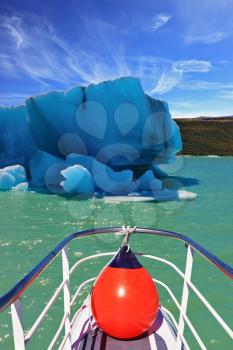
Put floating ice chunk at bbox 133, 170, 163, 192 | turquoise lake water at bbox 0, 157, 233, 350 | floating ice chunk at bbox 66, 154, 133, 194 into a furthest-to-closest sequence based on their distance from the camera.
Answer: floating ice chunk at bbox 133, 170, 163, 192
floating ice chunk at bbox 66, 154, 133, 194
turquoise lake water at bbox 0, 157, 233, 350

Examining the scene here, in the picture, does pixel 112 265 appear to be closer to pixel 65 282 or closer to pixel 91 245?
pixel 65 282

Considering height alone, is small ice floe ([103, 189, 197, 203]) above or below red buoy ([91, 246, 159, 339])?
below

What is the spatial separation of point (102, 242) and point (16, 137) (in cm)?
948

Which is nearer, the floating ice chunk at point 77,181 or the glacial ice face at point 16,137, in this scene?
the floating ice chunk at point 77,181

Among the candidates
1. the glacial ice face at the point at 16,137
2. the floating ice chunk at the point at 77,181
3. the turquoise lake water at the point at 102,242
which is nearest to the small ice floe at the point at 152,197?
the turquoise lake water at the point at 102,242

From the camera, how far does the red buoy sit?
1889 mm

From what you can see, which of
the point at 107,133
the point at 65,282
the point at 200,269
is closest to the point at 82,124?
the point at 107,133

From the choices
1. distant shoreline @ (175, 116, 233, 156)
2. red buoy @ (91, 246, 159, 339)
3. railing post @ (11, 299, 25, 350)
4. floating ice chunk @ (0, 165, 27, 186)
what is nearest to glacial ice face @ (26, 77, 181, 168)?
floating ice chunk @ (0, 165, 27, 186)

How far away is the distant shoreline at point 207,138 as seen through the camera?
43003mm

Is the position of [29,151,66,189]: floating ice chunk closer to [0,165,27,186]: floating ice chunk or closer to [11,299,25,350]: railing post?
[0,165,27,186]: floating ice chunk

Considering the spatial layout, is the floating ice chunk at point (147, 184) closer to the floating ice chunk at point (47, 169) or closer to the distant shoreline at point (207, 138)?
the floating ice chunk at point (47, 169)

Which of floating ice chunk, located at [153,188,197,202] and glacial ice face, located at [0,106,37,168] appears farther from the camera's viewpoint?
glacial ice face, located at [0,106,37,168]

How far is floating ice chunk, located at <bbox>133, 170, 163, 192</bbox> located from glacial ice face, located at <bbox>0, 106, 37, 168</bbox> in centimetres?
479

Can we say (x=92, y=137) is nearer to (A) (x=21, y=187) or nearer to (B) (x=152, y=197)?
(A) (x=21, y=187)
